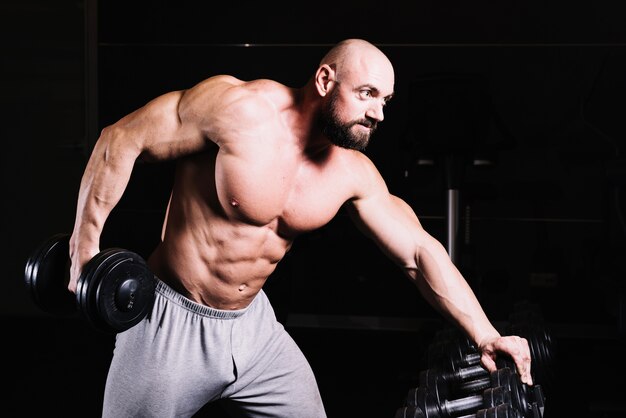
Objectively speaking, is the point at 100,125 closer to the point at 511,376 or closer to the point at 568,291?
the point at 568,291

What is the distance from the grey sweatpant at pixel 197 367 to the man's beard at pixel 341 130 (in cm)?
52

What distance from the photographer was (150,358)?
1.63 metres

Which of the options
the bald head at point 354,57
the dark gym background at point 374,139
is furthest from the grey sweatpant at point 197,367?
the dark gym background at point 374,139

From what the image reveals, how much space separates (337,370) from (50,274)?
214cm

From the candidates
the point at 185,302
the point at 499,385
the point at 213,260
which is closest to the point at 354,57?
the point at 213,260

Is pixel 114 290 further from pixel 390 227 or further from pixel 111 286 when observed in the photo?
pixel 390 227

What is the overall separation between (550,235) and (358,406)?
2.02 m

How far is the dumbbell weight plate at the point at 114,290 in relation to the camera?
144 cm

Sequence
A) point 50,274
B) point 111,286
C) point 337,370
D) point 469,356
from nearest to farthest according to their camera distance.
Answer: point 111,286 < point 50,274 < point 469,356 < point 337,370

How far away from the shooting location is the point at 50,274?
171cm

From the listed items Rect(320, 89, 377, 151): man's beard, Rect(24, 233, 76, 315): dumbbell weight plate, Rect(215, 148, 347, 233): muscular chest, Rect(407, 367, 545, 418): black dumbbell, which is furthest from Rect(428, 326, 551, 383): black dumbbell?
Rect(24, 233, 76, 315): dumbbell weight plate

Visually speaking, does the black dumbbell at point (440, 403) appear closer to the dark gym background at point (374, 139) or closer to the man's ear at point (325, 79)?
the man's ear at point (325, 79)

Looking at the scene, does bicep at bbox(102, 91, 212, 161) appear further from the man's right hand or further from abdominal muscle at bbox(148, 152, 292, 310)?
the man's right hand

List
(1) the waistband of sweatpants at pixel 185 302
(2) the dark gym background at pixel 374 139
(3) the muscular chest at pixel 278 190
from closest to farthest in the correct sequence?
(3) the muscular chest at pixel 278 190, (1) the waistband of sweatpants at pixel 185 302, (2) the dark gym background at pixel 374 139
